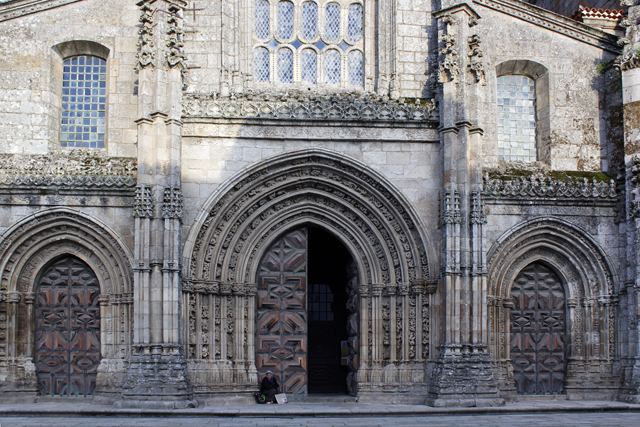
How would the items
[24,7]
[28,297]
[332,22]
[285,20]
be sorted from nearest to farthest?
1. [28,297]
2. [24,7]
3. [285,20]
4. [332,22]

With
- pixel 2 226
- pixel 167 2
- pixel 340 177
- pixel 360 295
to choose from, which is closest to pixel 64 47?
pixel 167 2

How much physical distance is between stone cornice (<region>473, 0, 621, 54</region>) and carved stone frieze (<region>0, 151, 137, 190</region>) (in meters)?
10.4

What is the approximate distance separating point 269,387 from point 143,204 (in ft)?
17.5

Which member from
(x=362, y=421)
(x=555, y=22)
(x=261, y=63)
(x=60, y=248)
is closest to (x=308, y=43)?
(x=261, y=63)

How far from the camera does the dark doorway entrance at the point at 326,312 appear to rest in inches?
945

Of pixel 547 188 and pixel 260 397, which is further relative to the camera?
pixel 547 188

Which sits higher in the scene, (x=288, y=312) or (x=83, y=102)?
(x=83, y=102)

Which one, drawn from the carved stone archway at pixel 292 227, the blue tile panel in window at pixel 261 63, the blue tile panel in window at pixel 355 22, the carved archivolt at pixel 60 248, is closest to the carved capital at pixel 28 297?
the carved archivolt at pixel 60 248

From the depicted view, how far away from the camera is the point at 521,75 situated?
893 inches

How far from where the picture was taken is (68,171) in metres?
20.1

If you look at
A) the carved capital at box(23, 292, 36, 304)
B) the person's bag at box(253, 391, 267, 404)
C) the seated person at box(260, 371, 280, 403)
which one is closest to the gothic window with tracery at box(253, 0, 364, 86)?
the seated person at box(260, 371, 280, 403)

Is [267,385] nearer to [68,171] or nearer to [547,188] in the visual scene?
[68,171]

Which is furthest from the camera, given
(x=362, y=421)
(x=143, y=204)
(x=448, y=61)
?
(x=448, y=61)

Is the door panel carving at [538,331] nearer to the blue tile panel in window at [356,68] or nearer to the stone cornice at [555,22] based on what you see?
the stone cornice at [555,22]
